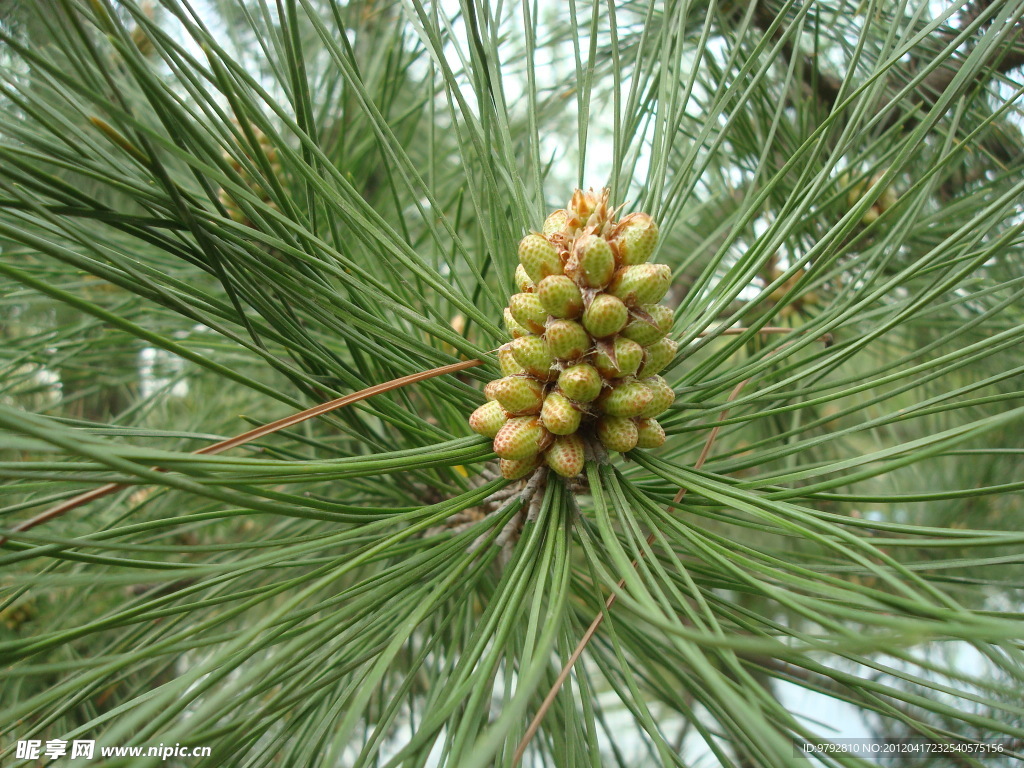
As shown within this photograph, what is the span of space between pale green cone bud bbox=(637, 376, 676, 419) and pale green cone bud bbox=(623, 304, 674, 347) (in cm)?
3

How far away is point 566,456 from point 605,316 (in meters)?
0.12

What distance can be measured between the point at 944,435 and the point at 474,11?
0.47m

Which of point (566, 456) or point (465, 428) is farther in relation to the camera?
point (465, 428)

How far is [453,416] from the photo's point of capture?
2.61 ft

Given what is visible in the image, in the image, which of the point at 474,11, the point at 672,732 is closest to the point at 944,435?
the point at 474,11

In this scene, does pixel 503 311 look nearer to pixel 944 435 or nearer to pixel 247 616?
pixel 944 435

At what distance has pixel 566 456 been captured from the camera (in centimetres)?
56

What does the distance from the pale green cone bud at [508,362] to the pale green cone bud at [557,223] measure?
10 cm

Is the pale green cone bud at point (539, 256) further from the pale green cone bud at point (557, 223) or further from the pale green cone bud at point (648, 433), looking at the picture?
the pale green cone bud at point (648, 433)

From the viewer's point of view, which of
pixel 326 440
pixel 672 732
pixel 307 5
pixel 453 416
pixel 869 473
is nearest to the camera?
pixel 869 473

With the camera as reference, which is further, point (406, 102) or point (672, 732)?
point (672, 732)

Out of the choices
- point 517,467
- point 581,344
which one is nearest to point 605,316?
point 581,344

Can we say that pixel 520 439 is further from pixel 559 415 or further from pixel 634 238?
pixel 634 238

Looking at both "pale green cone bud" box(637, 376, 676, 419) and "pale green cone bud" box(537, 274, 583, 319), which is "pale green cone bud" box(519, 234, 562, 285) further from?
"pale green cone bud" box(637, 376, 676, 419)
